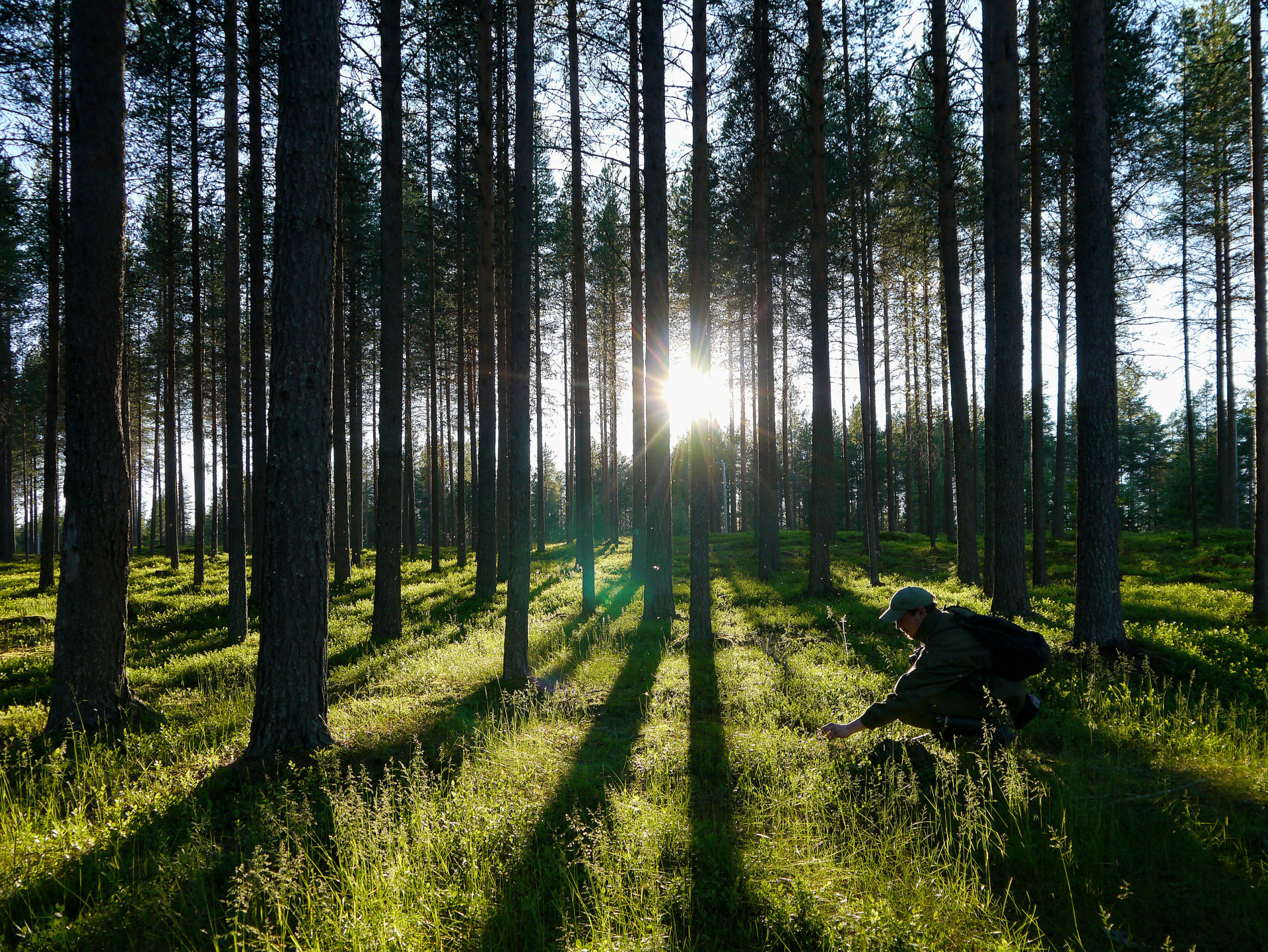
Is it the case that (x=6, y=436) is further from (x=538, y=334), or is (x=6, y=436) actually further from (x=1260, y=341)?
(x=1260, y=341)

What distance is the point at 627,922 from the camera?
2689mm

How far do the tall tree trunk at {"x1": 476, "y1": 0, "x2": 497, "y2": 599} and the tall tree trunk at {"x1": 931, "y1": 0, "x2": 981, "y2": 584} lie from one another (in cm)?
976

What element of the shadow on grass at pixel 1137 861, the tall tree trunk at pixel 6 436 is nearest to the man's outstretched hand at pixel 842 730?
the shadow on grass at pixel 1137 861

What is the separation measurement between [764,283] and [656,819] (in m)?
13.1

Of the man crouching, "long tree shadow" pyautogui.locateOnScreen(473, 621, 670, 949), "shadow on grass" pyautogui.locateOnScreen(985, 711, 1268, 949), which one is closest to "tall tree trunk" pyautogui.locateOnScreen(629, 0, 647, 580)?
"long tree shadow" pyautogui.locateOnScreen(473, 621, 670, 949)

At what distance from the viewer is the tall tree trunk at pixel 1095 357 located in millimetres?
6875

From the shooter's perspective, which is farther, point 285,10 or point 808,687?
point 808,687

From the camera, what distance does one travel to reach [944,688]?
13.3 feet

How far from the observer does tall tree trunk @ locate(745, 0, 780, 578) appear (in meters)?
12.6

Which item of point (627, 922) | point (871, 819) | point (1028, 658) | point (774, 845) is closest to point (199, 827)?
point (627, 922)

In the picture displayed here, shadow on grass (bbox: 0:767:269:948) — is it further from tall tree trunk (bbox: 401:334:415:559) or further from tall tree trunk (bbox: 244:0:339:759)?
tall tree trunk (bbox: 401:334:415:559)

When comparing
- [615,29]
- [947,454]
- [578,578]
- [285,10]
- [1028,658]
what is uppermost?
[615,29]

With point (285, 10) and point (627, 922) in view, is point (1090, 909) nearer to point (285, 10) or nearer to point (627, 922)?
Result: point (627, 922)

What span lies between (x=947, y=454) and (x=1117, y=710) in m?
24.9
